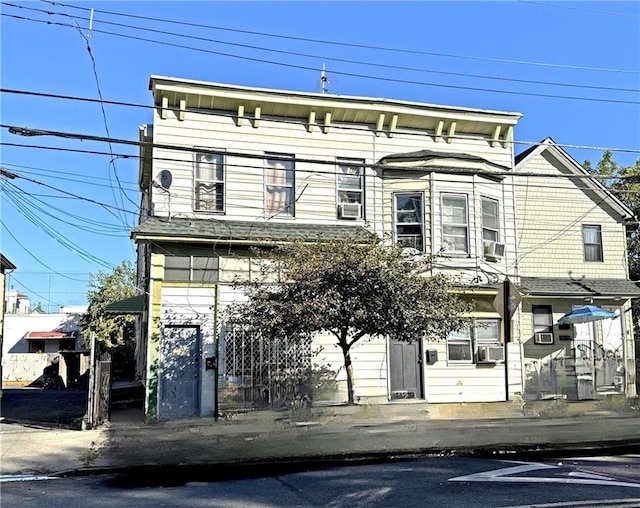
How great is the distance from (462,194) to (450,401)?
5750 millimetres

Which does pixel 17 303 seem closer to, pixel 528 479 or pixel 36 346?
pixel 36 346

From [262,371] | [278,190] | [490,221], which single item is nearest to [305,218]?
[278,190]

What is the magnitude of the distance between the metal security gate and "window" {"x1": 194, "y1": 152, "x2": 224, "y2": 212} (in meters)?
3.32

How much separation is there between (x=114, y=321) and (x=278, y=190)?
17.6 meters

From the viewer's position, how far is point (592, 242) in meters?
20.9

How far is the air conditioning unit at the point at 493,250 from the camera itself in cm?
1805

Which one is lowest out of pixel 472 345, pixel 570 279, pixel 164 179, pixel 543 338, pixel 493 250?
pixel 472 345

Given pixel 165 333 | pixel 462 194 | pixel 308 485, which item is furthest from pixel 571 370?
pixel 308 485

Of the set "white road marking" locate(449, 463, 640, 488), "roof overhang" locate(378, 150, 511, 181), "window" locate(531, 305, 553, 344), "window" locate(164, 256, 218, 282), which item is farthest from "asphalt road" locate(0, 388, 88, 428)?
"window" locate(531, 305, 553, 344)

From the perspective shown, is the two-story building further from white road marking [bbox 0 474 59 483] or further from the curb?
white road marking [bbox 0 474 59 483]

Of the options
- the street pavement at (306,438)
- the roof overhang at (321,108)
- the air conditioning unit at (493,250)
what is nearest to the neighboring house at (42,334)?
the roof overhang at (321,108)

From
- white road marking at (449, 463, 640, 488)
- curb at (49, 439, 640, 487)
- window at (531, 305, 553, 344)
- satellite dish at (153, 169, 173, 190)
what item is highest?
satellite dish at (153, 169, 173, 190)

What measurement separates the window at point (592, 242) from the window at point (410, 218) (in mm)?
6727

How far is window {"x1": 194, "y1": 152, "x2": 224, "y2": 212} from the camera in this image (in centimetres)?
1633
